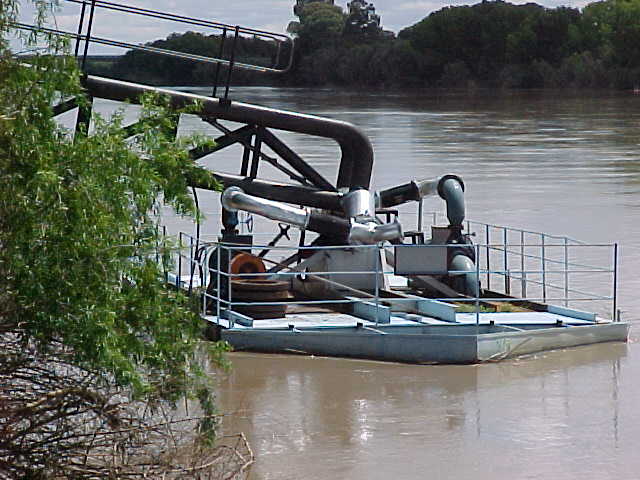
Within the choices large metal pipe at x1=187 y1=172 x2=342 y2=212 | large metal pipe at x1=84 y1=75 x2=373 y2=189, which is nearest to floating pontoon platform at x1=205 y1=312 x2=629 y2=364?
large metal pipe at x1=187 y1=172 x2=342 y2=212

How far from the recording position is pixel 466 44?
137m

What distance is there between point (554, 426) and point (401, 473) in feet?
7.30

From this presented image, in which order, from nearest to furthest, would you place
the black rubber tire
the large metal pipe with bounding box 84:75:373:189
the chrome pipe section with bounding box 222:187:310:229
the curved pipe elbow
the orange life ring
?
the black rubber tire < the large metal pipe with bounding box 84:75:373:189 < the orange life ring < the chrome pipe section with bounding box 222:187:310:229 < the curved pipe elbow

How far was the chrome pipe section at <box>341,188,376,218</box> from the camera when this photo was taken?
1802cm

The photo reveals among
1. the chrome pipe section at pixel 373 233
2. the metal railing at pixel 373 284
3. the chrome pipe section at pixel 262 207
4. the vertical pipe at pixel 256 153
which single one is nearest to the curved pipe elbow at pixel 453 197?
the metal railing at pixel 373 284

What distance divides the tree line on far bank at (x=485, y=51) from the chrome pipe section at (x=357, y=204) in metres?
83.8

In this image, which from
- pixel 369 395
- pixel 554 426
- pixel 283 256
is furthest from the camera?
pixel 283 256

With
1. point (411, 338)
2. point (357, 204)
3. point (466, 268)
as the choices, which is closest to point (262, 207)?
point (357, 204)

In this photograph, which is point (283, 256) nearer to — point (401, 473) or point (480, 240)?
point (480, 240)

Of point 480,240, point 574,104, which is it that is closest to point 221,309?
point 480,240

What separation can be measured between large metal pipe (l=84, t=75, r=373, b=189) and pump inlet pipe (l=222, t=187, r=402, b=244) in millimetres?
808

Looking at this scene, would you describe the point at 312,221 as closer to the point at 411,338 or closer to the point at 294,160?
the point at 294,160

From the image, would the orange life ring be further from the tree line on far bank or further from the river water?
the tree line on far bank

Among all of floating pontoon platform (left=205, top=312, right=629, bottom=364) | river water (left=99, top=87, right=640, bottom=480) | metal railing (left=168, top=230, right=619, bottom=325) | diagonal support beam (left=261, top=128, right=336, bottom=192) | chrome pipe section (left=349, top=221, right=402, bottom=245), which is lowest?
river water (left=99, top=87, right=640, bottom=480)
